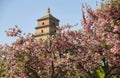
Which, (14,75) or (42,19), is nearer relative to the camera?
(14,75)

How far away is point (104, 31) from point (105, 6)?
142cm

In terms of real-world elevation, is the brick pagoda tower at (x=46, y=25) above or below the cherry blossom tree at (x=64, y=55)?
above

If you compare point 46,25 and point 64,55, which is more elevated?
point 46,25

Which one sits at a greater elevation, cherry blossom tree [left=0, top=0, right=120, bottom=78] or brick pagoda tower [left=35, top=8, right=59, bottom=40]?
brick pagoda tower [left=35, top=8, right=59, bottom=40]

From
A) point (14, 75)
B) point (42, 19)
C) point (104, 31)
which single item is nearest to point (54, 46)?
point (14, 75)

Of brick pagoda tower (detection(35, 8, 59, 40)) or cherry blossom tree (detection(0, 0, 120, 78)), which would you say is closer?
cherry blossom tree (detection(0, 0, 120, 78))

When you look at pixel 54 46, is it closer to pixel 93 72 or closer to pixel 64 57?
pixel 64 57

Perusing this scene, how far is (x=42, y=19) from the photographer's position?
8119cm

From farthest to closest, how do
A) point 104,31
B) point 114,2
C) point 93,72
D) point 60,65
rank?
point 93,72 < point 60,65 < point 104,31 < point 114,2

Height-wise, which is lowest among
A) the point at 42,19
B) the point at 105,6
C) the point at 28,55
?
the point at 28,55

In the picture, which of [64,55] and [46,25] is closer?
[64,55]

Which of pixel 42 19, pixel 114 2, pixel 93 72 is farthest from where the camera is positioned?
pixel 42 19

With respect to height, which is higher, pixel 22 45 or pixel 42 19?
pixel 42 19

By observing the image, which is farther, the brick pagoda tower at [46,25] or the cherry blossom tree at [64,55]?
the brick pagoda tower at [46,25]
